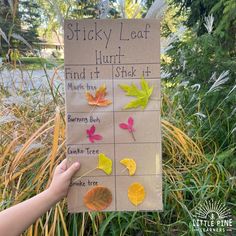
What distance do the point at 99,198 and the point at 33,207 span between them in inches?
10.1

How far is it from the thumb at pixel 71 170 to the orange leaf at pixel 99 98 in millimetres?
220

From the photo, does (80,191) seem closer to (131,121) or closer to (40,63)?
(131,121)

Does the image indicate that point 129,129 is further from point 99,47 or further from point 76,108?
point 99,47

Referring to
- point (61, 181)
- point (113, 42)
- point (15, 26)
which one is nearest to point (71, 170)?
point (61, 181)

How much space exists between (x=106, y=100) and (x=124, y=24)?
28 cm

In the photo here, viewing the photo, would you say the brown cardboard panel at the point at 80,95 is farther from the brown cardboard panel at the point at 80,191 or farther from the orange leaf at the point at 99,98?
the brown cardboard panel at the point at 80,191

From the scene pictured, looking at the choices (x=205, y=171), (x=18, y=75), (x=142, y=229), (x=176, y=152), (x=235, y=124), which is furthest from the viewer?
(x=18, y=75)

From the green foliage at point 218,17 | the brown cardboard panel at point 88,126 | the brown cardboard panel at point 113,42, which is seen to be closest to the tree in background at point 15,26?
the brown cardboard panel at point 113,42

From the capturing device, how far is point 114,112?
140cm

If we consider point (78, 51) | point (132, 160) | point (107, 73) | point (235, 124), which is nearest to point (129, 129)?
point (132, 160)

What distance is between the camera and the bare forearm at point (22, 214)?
120 centimetres

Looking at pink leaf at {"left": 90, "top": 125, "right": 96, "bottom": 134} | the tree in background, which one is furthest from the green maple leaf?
the tree in background

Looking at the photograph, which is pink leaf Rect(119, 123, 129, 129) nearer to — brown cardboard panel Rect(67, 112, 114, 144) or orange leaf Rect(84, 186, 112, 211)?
brown cardboard panel Rect(67, 112, 114, 144)

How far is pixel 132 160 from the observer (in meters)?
1.43
